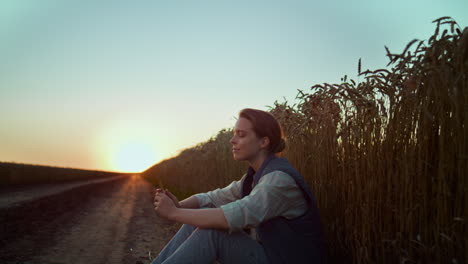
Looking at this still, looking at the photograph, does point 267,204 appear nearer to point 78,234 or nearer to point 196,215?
point 196,215

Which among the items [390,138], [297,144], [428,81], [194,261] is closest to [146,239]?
→ [297,144]

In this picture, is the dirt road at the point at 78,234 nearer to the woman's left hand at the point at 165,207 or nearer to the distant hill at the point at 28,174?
the woman's left hand at the point at 165,207

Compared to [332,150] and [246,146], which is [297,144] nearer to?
[332,150]

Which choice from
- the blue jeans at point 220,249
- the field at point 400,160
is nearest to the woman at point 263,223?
the blue jeans at point 220,249

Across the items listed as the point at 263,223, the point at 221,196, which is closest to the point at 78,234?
the point at 221,196

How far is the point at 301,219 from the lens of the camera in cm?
217

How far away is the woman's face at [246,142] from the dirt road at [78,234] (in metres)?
1.58

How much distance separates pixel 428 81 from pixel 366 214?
89cm

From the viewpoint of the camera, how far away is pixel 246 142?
8.02 ft

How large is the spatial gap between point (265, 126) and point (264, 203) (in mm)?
632

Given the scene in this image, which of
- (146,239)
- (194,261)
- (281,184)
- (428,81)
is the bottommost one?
(146,239)

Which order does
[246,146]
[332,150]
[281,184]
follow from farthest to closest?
[332,150]
[246,146]
[281,184]

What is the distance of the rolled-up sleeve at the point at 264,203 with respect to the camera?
2.01 metres

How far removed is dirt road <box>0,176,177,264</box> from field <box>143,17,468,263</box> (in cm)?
193
